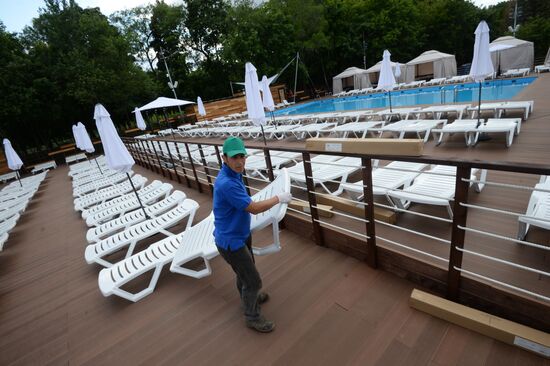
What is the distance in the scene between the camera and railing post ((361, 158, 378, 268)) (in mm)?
2266

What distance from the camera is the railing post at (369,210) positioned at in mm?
2266

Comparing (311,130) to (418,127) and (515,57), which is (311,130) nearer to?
(418,127)

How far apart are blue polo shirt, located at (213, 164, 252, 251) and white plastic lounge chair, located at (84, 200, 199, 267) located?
2180 millimetres

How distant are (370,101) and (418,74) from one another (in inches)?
484

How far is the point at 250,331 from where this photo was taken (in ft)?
7.05

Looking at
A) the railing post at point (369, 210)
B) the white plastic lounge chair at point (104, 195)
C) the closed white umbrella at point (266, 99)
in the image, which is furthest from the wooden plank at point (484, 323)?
the closed white umbrella at point (266, 99)

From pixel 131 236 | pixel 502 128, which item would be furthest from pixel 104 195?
pixel 502 128

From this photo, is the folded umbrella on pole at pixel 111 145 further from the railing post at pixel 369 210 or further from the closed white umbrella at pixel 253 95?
the railing post at pixel 369 210

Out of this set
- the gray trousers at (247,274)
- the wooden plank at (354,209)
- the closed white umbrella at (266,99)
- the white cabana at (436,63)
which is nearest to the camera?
the gray trousers at (247,274)

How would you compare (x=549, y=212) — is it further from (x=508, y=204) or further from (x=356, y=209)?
(x=356, y=209)

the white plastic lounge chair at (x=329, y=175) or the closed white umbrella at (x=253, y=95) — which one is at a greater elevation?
the closed white umbrella at (x=253, y=95)

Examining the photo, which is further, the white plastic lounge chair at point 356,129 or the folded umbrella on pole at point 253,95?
the white plastic lounge chair at point 356,129

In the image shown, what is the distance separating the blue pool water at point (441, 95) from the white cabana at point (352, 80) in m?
3.27

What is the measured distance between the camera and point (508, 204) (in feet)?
10.7
